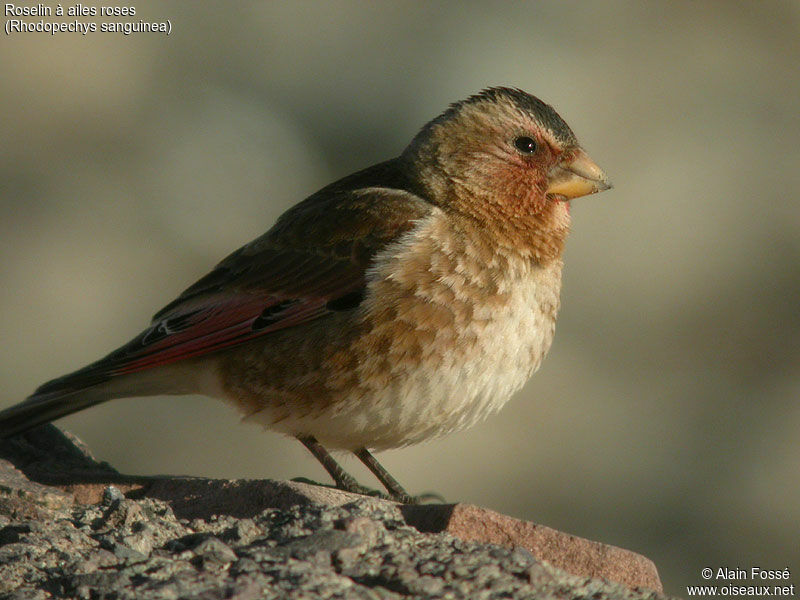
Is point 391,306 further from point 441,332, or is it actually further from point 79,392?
point 79,392

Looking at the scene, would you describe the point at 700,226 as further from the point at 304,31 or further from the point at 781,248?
the point at 304,31

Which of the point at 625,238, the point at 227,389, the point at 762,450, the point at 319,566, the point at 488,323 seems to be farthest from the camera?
the point at 625,238

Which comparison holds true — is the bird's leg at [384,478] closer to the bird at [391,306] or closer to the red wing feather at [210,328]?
the bird at [391,306]

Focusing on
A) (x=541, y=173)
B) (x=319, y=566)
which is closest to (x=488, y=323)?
(x=541, y=173)

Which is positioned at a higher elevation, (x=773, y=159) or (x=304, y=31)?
(x=304, y=31)

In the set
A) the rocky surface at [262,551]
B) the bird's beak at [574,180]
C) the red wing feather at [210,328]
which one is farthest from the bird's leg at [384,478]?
the bird's beak at [574,180]
